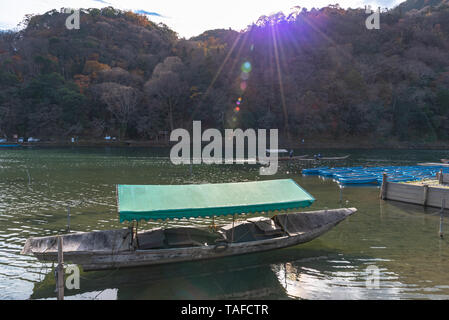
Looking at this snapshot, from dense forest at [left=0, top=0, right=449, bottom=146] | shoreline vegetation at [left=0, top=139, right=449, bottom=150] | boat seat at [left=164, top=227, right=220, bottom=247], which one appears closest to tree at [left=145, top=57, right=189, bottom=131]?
dense forest at [left=0, top=0, right=449, bottom=146]

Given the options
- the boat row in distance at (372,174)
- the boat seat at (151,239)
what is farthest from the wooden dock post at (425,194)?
the boat seat at (151,239)

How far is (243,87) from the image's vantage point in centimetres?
8281

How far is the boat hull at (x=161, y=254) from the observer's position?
1011 cm

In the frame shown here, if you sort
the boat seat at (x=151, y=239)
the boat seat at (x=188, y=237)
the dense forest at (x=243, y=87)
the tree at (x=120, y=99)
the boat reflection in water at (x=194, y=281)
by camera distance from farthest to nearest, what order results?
the dense forest at (x=243, y=87), the tree at (x=120, y=99), the boat seat at (x=188, y=237), the boat seat at (x=151, y=239), the boat reflection in water at (x=194, y=281)

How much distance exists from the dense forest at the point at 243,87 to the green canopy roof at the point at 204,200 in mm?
64955

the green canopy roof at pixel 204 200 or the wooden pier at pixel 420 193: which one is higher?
the green canopy roof at pixel 204 200

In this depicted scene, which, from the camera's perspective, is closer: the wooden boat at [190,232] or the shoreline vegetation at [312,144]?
the wooden boat at [190,232]

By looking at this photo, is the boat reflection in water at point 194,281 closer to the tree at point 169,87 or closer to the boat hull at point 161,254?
the boat hull at point 161,254

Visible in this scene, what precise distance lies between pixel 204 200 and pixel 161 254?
2365 mm

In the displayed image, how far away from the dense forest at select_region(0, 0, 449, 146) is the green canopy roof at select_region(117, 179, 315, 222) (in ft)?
213

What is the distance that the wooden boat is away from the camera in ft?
34.4

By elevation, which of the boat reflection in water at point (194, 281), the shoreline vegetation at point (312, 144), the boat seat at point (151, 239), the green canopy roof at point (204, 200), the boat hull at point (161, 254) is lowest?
the boat reflection in water at point (194, 281)
